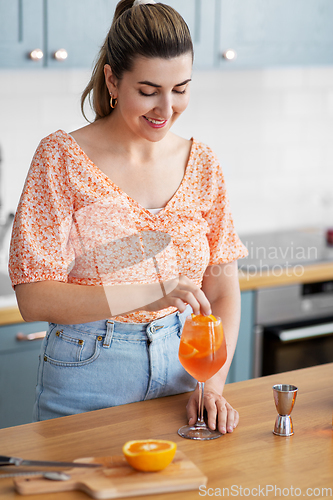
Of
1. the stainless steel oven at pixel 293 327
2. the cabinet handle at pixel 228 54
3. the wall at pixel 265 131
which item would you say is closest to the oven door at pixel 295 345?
the stainless steel oven at pixel 293 327

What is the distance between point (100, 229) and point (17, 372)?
3.11 ft

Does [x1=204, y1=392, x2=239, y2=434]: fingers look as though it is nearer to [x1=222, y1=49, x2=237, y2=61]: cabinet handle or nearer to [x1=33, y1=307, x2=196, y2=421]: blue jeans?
[x1=33, y1=307, x2=196, y2=421]: blue jeans

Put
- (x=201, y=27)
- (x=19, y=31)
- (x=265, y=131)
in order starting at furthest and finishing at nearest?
(x=265, y=131) → (x=201, y=27) → (x=19, y=31)

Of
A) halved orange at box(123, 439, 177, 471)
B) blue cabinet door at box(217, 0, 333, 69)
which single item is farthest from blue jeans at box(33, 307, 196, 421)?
blue cabinet door at box(217, 0, 333, 69)

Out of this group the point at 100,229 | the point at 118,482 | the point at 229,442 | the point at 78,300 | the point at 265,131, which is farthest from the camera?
the point at 265,131

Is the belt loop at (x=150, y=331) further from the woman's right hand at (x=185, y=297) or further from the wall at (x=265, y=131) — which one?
the wall at (x=265, y=131)

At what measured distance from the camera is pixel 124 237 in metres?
1.36

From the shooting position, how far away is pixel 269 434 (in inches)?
42.1

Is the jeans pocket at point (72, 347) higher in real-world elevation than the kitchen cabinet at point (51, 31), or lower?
lower

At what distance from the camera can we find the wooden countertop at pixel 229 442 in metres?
0.91

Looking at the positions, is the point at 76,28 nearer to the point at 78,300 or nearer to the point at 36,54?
the point at 36,54

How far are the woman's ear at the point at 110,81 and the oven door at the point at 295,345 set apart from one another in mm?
1437

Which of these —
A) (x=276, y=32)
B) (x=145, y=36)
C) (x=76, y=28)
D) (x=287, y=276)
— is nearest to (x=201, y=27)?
(x=276, y=32)

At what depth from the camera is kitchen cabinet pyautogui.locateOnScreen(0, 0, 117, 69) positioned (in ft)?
6.80
